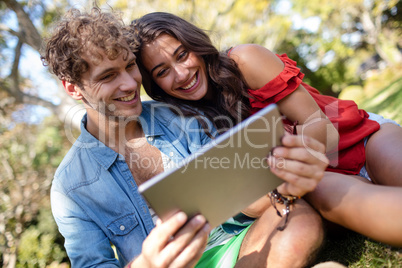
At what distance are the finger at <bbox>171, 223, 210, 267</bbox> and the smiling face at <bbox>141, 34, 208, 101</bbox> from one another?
4.81ft

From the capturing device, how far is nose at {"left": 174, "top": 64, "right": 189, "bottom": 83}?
2.55 m

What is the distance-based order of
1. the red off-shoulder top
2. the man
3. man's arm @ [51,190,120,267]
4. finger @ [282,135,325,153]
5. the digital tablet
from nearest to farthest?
the digital tablet, finger @ [282,135,325,153], the man, man's arm @ [51,190,120,267], the red off-shoulder top

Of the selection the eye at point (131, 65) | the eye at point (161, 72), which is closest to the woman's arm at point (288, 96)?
the eye at point (161, 72)

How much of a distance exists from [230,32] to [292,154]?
1314cm

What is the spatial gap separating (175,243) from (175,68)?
1.59 metres

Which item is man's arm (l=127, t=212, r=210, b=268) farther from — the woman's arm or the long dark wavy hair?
the long dark wavy hair

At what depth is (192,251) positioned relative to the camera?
132 centimetres

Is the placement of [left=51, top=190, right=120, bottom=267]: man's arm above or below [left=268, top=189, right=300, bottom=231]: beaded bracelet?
below

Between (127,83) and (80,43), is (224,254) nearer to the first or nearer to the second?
(127,83)

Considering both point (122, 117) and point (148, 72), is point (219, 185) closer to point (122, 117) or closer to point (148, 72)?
point (122, 117)

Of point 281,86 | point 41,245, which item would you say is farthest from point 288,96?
point 41,245

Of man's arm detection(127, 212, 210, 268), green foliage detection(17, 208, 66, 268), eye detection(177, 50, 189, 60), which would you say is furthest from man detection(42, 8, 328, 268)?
green foliage detection(17, 208, 66, 268)

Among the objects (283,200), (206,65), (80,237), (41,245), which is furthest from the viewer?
(41,245)

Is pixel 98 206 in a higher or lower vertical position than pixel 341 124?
lower
